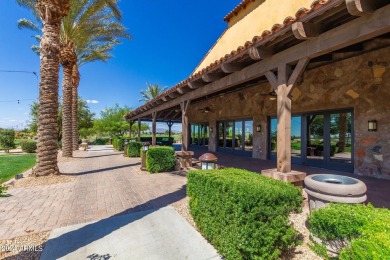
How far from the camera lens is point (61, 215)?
14.8ft

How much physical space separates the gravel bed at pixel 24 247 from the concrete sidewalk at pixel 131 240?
0.12 meters

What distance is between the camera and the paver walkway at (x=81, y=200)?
421 cm

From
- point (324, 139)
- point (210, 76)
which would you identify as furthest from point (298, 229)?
point (324, 139)

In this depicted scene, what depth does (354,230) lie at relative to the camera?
6.88 ft

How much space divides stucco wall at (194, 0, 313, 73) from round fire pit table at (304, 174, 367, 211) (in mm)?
8618

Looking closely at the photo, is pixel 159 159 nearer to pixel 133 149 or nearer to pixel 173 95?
pixel 173 95

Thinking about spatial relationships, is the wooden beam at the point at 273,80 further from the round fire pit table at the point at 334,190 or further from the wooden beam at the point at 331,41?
the round fire pit table at the point at 334,190

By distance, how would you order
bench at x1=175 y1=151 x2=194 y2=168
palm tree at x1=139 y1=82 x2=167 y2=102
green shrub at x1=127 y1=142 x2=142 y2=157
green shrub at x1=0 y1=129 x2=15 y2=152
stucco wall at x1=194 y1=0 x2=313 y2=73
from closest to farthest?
bench at x1=175 y1=151 x2=194 y2=168 → stucco wall at x1=194 y1=0 x2=313 y2=73 → green shrub at x1=127 y1=142 x2=142 y2=157 → green shrub at x1=0 y1=129 x2=15 y2=152 → palm tree at x1=139 y1=82 x2=167 y2=102

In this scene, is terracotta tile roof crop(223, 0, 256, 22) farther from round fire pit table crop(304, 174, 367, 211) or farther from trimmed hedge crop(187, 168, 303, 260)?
trimmed hedge crop(187, 168, 303, 260)

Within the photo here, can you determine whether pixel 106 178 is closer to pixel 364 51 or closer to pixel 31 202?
pixel 31 202

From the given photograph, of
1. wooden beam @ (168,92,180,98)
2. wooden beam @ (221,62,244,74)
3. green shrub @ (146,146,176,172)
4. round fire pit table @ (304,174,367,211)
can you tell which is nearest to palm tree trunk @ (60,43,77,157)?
wooden beam @ (168,92,180,98)

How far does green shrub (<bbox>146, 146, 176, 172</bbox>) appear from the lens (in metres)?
8.74

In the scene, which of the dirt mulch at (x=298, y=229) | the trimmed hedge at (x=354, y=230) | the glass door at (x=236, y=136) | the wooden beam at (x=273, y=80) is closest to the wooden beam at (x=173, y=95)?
the glass door at (x=236, y=136)

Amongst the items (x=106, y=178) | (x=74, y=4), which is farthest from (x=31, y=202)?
(x=74, y=4)
